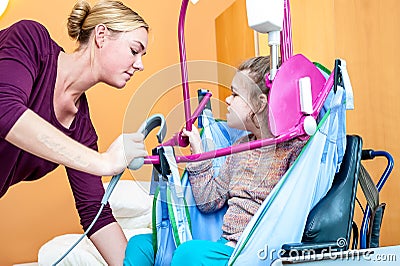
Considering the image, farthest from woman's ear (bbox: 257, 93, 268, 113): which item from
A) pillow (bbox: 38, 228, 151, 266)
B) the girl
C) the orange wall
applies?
the orange wall

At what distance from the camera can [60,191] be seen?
2.69m

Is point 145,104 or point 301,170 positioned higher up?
point 145,104

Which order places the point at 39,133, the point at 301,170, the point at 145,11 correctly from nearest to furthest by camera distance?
1. the point at 39,133
2. the point at 301,170
3. the point at 145,11

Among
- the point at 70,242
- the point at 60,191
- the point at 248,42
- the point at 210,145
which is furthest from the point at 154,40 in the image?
the point at 210,145

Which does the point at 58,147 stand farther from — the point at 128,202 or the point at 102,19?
the point at 128,202

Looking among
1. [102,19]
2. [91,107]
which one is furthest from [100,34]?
[91,107]

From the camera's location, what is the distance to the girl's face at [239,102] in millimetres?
1377

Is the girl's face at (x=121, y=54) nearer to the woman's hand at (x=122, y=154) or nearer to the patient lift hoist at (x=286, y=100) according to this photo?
the patient lift hoist at (x=286, y=100)

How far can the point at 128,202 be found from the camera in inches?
92.4

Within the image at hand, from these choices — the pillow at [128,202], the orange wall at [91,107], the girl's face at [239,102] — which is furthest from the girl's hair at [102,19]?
the orange wall at [91,107]

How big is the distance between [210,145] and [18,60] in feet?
1.65

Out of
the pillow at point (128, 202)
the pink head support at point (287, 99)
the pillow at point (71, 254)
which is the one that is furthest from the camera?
the pillow at point (128, 202)

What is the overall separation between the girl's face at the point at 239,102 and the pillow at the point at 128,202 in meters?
0.99

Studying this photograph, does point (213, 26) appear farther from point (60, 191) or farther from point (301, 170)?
point (301, 170)
